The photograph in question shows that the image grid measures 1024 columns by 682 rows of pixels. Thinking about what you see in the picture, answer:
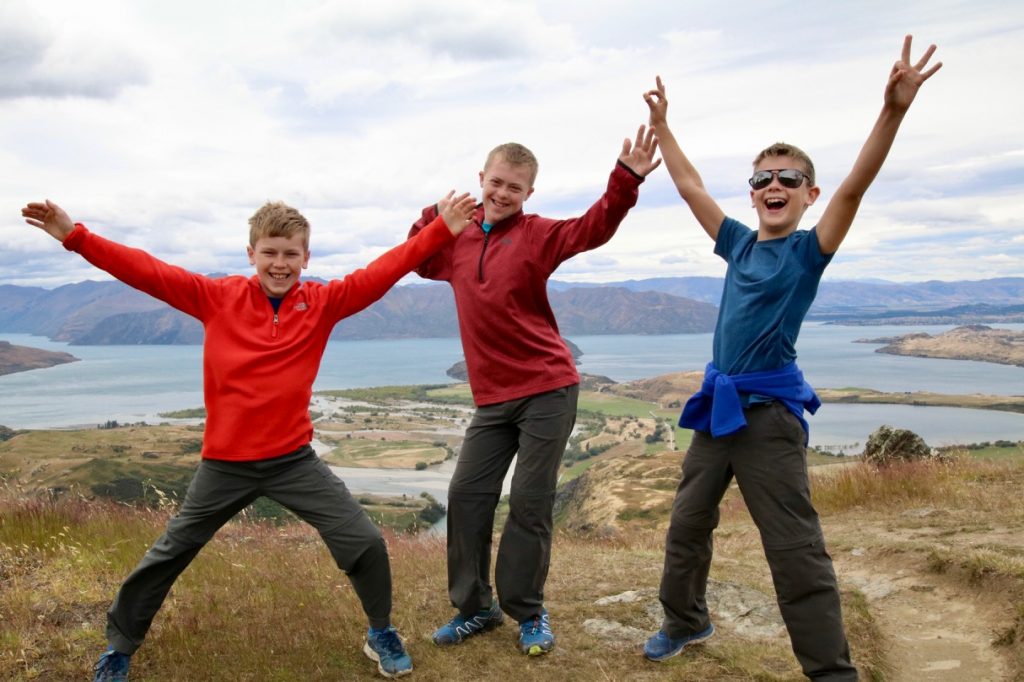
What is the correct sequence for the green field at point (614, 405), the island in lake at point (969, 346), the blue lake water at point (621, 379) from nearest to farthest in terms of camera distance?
the blue lake water at point (621, 379)
the green field at point (614, 405)
the island in lake at point (969, 346)

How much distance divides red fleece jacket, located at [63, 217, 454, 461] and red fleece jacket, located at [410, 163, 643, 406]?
0.31 meters

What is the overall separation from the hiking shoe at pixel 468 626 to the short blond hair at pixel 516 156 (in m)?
2.37

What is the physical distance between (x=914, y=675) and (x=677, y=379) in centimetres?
10421

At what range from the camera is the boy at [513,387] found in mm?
3617

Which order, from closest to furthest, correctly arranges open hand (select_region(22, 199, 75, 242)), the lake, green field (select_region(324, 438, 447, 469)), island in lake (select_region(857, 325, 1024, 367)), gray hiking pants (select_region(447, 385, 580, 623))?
open hand (select_region(22, 199, 75, 242)), gray hiking pants (select_region(447, 385, 580, 623)), green field (select_region(324, 438, 447, 469)), the lake, island in lake (select_region(857, 325, 1024, 367))

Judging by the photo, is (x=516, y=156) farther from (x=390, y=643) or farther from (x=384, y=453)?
(x=384, y=453)

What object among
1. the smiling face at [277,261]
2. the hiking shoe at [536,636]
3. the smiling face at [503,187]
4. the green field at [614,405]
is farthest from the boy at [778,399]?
the green field at [614,405]

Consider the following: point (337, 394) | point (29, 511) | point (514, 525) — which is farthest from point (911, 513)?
point (337, 394)

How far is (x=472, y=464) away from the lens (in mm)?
3781

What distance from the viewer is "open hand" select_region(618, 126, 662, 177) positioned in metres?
3.42

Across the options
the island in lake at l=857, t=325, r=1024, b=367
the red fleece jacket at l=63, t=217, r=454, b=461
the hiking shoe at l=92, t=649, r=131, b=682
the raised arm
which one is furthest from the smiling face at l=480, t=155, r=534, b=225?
the island in lake at l=857, t=325, r=1024, b=367

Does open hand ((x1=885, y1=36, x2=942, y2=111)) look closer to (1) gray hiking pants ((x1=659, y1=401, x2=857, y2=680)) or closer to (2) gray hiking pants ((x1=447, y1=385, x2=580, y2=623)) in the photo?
(1) gray hiking pants ((x1=659, y1=401, x2=857, y2=680))

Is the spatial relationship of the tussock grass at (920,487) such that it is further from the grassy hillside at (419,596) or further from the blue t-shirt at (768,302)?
the blue t-shirt at (768,302)

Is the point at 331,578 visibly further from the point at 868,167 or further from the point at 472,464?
the point at 868,167
